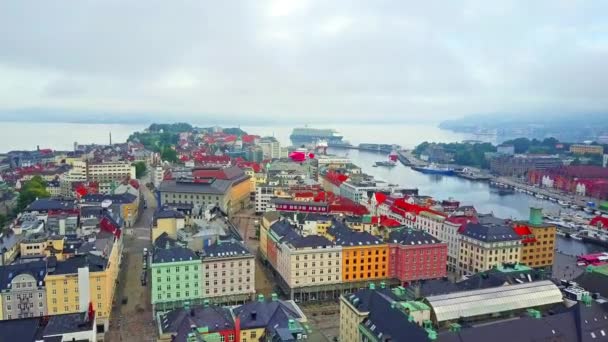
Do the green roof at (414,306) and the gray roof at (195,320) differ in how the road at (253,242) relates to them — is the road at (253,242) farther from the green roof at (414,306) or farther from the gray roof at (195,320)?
the green roof at (414,306)

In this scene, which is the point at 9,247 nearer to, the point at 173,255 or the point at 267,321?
the point at 173,255

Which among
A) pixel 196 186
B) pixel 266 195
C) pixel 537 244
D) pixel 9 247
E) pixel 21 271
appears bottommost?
pixel 537 244

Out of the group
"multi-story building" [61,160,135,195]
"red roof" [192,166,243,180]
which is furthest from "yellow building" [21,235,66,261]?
"multi-story building" [61,160,135,195]

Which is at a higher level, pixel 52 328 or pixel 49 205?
pixel 49 205

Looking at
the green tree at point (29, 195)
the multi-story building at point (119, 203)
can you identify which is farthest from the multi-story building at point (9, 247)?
the green tree at point (29, 195)

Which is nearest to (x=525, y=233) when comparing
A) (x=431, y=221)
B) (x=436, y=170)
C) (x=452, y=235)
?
(x=452, y=235)
